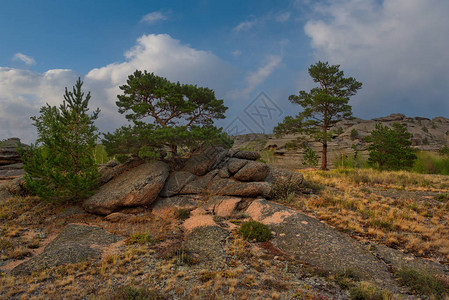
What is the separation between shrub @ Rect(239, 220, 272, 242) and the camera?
9.23m

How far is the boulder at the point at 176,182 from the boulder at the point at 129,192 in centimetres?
68

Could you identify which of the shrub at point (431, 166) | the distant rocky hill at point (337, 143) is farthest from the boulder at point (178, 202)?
the shrub at point (431, 166)

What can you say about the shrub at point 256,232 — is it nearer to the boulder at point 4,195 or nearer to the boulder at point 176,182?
the boulder at point 176,182

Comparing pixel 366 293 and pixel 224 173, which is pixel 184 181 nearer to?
pixel 224 173

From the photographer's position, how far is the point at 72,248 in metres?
7.82

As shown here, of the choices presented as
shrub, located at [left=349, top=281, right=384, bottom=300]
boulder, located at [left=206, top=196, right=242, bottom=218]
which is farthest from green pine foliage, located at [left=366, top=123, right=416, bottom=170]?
shrub, located at [left=349, top=281, right=384, bottom=300]

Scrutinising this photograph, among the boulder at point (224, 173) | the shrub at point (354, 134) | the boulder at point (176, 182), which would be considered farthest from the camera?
the shrub at point (354, 134)

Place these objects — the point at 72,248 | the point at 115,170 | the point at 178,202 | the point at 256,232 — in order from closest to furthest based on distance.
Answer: the point at 72,248, the point at 256,232, the point at 178,202, the point at 115,170

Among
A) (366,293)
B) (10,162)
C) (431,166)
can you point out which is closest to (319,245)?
(366,293)

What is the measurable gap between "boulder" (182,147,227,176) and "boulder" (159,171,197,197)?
0.61 metres

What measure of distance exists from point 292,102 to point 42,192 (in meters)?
29.6

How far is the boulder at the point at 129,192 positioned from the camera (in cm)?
1213

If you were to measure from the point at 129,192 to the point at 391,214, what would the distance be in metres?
14.5

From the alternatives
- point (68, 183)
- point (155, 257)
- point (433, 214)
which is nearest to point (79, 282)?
point (155, 257)
